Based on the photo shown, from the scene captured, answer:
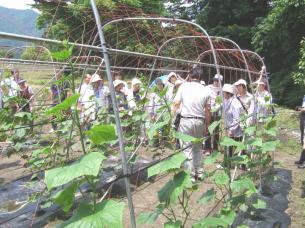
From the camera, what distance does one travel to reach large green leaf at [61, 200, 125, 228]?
1525 millimetres

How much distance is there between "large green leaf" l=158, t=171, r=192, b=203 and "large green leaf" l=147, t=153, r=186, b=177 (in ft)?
0.39

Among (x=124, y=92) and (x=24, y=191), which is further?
(x=124, y=92)

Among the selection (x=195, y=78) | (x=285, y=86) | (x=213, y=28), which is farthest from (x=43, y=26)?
(x=213, y=28)

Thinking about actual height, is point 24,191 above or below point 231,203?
below

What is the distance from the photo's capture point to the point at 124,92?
7176 mm

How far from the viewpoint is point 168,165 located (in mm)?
2016

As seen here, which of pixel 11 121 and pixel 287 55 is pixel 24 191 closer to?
pixel 11 121

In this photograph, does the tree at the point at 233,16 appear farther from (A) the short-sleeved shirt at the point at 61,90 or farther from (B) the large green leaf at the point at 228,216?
(B) the large green leaf at the point at 228,216

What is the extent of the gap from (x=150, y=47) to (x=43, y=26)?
6.85 feet

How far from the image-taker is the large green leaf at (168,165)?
78.4 inches

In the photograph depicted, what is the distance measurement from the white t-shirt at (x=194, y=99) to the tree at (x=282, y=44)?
8498 millimetres

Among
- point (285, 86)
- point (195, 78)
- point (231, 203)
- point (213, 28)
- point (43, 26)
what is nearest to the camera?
point (231, 203)

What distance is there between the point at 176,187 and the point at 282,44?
523 inches

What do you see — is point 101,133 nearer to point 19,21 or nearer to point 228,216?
point 228,216
